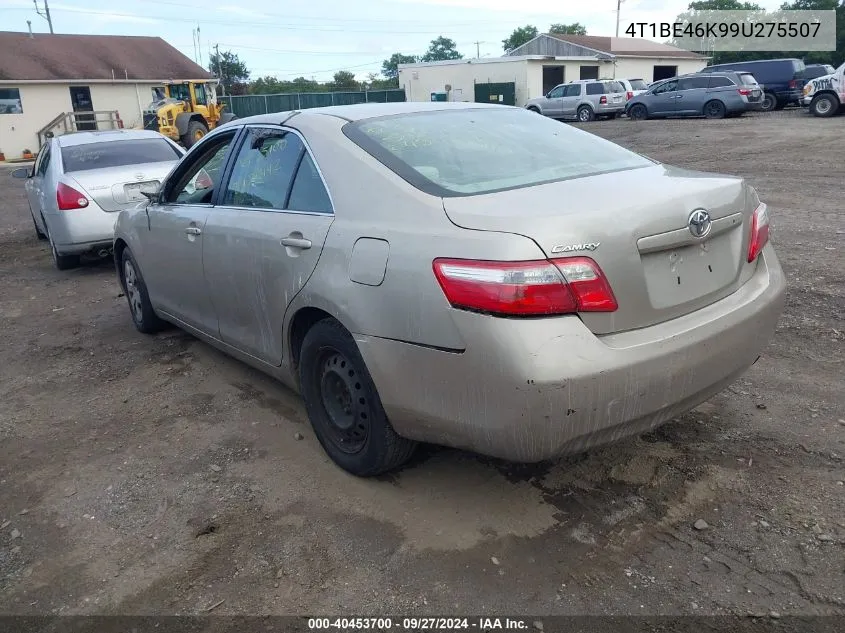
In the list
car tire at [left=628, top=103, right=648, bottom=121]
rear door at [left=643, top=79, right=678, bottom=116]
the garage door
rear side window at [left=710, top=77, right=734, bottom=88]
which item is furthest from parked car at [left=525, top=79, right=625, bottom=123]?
the garage door

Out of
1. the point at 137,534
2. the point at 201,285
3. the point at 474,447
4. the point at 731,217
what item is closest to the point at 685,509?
the point at 474,447

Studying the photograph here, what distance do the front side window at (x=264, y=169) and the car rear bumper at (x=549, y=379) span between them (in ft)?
3.86

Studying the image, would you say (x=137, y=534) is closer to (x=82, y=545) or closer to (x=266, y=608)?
(x=82, y=545)

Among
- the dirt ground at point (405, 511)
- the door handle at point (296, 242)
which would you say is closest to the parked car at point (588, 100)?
the dirt ground at point (405, 511)

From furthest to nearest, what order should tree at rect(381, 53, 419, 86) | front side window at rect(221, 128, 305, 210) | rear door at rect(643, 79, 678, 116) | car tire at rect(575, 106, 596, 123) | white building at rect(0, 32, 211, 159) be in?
tree at rect(381, 53, 419, 86) → white building at rect(0, 32, 211, 159) → car tire at rect(575, 106, 596, 123) → rear door at rect(643, 79, 678, 116) → front side window at rect(221, 128, 305, 210)

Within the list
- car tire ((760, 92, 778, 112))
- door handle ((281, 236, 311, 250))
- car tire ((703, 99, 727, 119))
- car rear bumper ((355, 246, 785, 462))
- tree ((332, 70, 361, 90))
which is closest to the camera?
car rear bumper ((355, 246, 785, 462))

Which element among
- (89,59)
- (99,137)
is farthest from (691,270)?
(89,59)

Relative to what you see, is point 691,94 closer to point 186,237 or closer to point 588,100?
point 588,100

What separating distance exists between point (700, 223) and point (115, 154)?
24.7ft

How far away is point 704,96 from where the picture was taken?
77.6 feet

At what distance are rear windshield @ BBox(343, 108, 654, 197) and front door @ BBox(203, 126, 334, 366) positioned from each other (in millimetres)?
386

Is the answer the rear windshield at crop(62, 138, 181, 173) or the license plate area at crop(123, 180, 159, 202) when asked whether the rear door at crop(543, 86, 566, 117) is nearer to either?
the rear windshield at crop(62, 138, 181, 173)

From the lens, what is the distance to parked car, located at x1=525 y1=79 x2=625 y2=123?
27828 millimetres

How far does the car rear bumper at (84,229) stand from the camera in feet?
25.4
